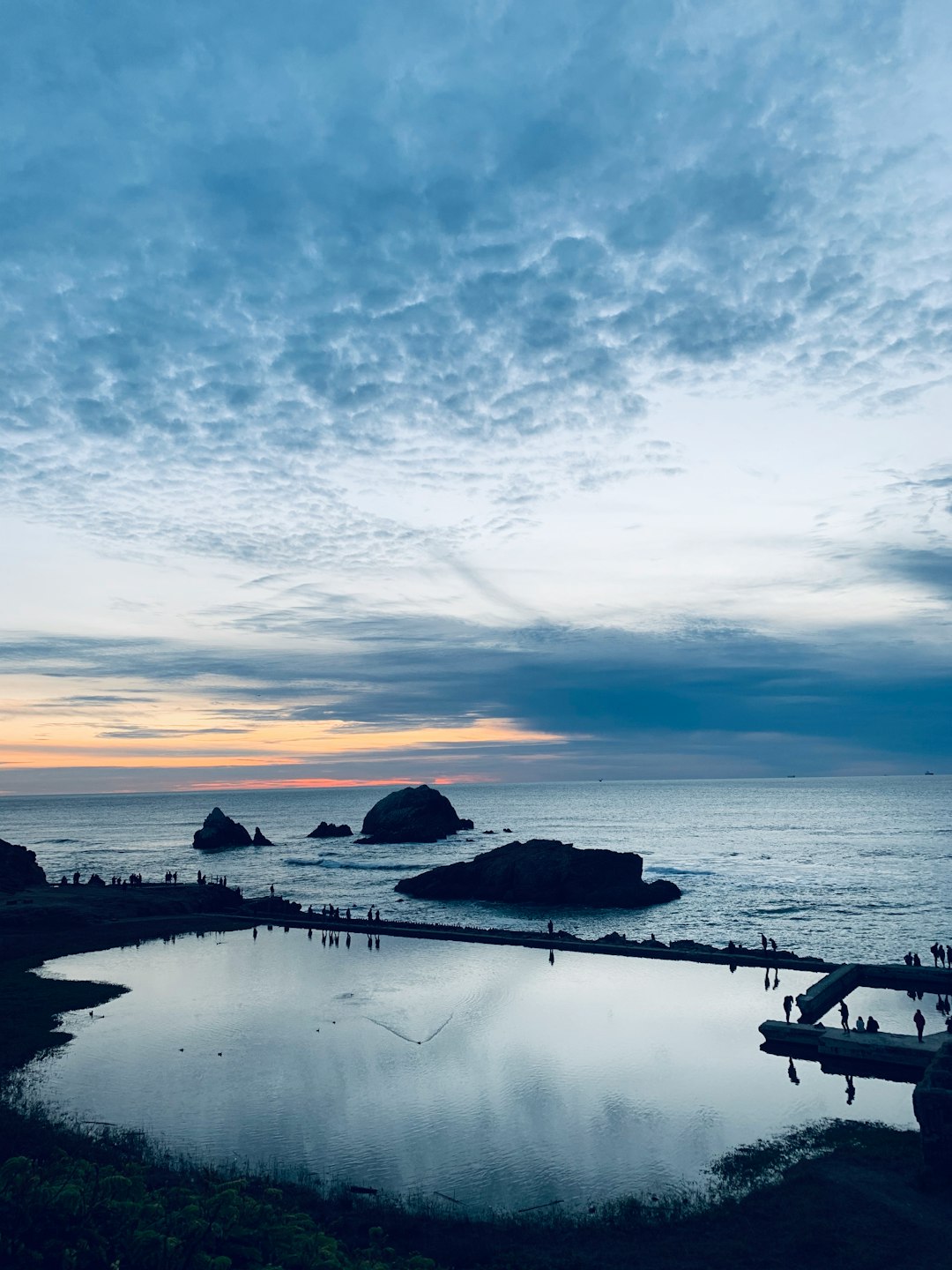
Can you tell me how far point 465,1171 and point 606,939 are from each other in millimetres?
39263

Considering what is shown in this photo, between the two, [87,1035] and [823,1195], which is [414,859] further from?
[823,1195]

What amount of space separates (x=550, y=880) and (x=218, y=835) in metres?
91.6

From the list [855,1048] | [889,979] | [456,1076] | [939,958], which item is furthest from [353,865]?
[855,1048]

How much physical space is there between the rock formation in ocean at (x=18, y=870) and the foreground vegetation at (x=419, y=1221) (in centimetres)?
6402

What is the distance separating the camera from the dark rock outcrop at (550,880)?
291ft

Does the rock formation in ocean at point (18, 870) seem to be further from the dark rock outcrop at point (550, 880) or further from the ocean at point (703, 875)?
the dark rock outcrop at point (550, 880)

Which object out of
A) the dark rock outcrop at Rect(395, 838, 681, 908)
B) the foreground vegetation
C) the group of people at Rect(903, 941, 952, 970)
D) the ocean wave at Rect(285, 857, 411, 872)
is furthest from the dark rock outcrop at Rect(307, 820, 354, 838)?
the foreground vegetation

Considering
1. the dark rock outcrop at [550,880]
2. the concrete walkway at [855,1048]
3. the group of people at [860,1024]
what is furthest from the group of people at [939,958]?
the dark rock outcrop at [550,880]

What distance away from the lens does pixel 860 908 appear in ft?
277

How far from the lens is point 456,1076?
31859 millimetres

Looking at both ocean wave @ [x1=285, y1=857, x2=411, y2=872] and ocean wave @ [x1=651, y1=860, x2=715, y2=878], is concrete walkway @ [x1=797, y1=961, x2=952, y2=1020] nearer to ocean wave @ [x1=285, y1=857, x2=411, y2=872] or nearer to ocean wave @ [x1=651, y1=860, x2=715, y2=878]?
ocean wave @ [x1=651, y1=860, x2=715, y2=878]

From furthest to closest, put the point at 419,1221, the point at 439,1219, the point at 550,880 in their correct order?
the point at 550,880 < the point at 439,1219 < the point at 419,1221

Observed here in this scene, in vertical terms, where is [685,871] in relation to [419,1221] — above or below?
below

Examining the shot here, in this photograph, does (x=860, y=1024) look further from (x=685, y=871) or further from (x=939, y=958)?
(x=685, y=871)
